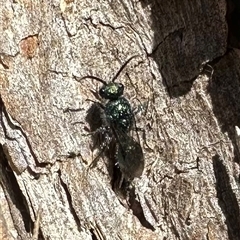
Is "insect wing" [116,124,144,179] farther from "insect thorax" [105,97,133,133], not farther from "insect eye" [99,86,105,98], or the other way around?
"insect eye" [99,86,105,98]

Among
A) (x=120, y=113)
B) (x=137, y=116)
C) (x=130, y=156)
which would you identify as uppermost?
(x=120, y=113)

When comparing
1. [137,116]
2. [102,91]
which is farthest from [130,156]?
[102,91]

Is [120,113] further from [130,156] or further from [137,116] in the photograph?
[130,156]

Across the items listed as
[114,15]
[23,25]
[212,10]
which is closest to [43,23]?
[23,25]

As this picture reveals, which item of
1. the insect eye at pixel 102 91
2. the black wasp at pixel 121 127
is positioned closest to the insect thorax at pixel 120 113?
the black wasp at pixel 121 127

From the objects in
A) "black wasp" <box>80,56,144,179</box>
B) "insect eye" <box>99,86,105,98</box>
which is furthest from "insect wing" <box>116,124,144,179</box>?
"insect eye" <box>99,86,105,98</box>

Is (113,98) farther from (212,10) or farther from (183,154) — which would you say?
(212,10)

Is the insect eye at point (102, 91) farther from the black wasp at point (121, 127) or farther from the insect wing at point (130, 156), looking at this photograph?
the insect wing at point (130, 156)

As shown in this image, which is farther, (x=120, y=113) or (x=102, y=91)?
(x=120, y=113)
